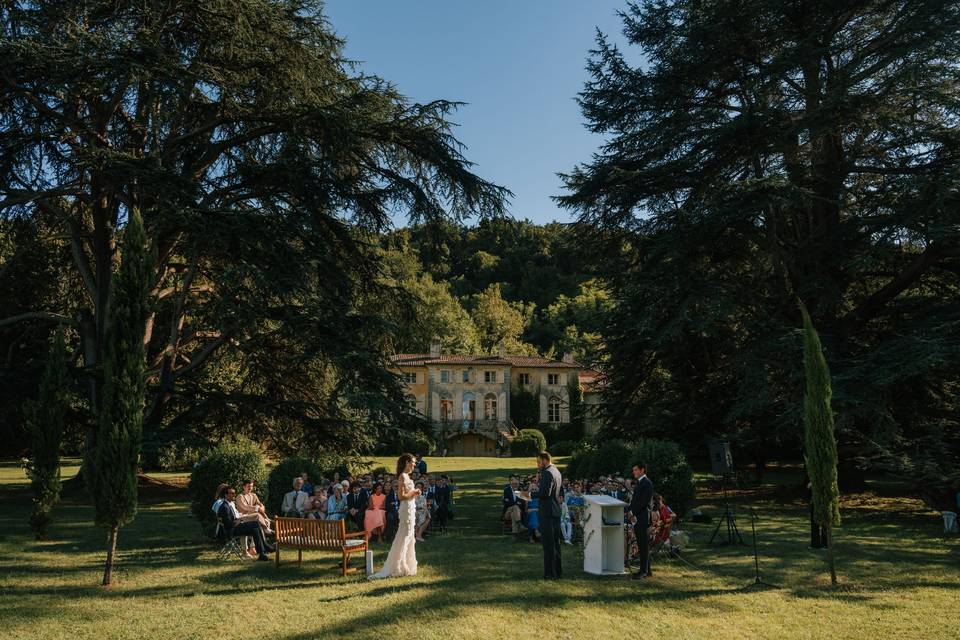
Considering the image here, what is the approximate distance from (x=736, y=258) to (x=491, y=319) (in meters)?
54.8

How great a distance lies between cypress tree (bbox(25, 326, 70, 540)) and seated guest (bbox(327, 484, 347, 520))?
4.59m

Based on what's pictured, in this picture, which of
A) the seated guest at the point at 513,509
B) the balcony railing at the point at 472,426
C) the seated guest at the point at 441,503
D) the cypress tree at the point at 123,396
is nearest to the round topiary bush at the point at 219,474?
the cypress tree at the point at 123,396

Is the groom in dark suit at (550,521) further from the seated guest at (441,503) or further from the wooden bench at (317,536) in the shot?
the seated guest at (441,503)

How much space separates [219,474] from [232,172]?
925 centimetres

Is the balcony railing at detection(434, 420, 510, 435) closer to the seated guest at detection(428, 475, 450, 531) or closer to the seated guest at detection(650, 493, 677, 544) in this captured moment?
the seated guest at detection(428, 475, 450, 531)

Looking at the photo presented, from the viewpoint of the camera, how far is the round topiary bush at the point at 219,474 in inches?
472

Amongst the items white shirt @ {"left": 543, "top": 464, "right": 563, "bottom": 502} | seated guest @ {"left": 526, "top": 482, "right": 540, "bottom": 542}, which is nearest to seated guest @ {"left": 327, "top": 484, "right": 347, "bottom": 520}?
seated guest @ {"left": 526, "top": 482, "right": 540, "bottom": 542}

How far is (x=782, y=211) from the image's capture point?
62.3 ft

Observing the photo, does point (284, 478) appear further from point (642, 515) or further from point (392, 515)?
point (642, 515)

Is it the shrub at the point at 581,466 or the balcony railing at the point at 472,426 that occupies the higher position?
the balcony railing at the point at 472,426

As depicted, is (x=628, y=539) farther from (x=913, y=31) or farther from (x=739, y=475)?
(x=739, y=475)

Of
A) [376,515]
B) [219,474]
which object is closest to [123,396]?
[219,474]

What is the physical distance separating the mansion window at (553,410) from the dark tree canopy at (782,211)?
34.0 metres

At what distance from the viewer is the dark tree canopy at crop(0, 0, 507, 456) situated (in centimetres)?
1471
